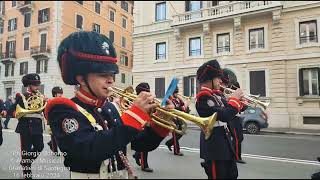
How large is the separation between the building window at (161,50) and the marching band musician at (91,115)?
21.1 meters

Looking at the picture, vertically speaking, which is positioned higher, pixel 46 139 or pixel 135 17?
pixel 135 17

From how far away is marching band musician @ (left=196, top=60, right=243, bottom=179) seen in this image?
3455 millimetres

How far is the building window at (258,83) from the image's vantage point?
18.7m

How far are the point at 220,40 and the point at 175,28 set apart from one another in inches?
134

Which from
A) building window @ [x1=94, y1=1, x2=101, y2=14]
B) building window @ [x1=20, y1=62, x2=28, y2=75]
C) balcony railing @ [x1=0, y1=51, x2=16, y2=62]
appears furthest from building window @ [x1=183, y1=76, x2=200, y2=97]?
balcony railing @ [x1=0, y1=51, x2=16, y2=62]

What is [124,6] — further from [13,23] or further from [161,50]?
[161,50]

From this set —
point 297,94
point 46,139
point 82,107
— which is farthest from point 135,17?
point 82,107

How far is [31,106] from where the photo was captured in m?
5.69

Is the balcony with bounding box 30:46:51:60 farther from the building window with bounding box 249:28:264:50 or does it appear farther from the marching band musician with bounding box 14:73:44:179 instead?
the marching band musician with bounding box 14:73:44:179

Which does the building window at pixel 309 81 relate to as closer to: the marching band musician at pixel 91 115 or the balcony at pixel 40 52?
the marching band musician at pixel 91 115

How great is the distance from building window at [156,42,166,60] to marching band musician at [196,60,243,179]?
19255 millimetres

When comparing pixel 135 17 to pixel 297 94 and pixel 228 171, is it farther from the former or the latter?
pixel 228 171

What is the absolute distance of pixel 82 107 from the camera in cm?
202

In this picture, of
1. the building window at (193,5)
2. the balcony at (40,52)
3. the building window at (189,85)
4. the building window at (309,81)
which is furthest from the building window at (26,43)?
the building window at (309,81)
